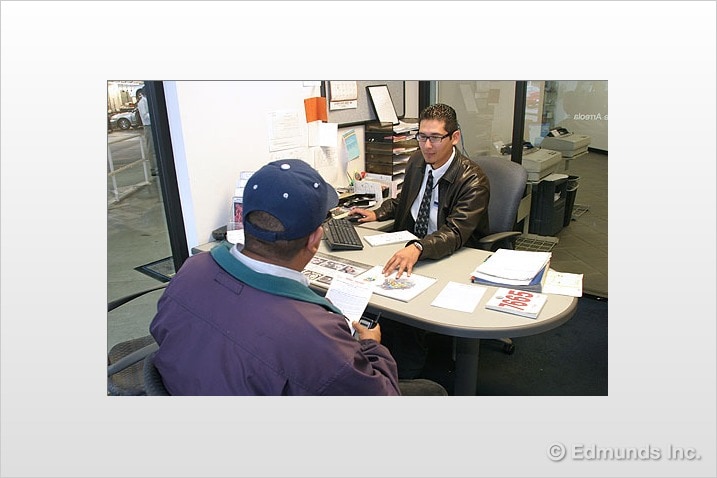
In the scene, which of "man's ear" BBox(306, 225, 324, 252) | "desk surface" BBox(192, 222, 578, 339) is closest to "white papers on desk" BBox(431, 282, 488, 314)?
"desk surface" BBox(192, 222, 578, 339)

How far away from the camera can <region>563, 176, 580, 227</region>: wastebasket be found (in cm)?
311

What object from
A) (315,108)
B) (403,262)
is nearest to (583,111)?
(315,108)

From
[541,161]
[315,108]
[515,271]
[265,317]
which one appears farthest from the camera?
[541,161]

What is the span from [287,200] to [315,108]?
158 cm

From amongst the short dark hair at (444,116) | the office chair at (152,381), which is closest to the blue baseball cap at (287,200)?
the office chair at (152,381)

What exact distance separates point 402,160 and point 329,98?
61cm

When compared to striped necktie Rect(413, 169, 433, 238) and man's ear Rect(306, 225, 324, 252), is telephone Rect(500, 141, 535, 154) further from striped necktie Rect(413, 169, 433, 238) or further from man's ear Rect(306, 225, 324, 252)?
man's ear Rect(306, 225, 324, 252)

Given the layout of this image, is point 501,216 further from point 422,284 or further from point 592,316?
point 592,316

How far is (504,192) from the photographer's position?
218 cm

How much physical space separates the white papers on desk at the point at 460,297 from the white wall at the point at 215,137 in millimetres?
1104

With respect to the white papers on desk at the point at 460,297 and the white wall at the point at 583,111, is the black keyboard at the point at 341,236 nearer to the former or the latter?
the white papers on desk at the point at 460,297

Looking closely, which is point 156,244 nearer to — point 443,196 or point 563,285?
point 443,196

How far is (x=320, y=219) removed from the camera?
3.43 feet

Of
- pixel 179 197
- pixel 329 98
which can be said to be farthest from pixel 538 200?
pixel 179 197
